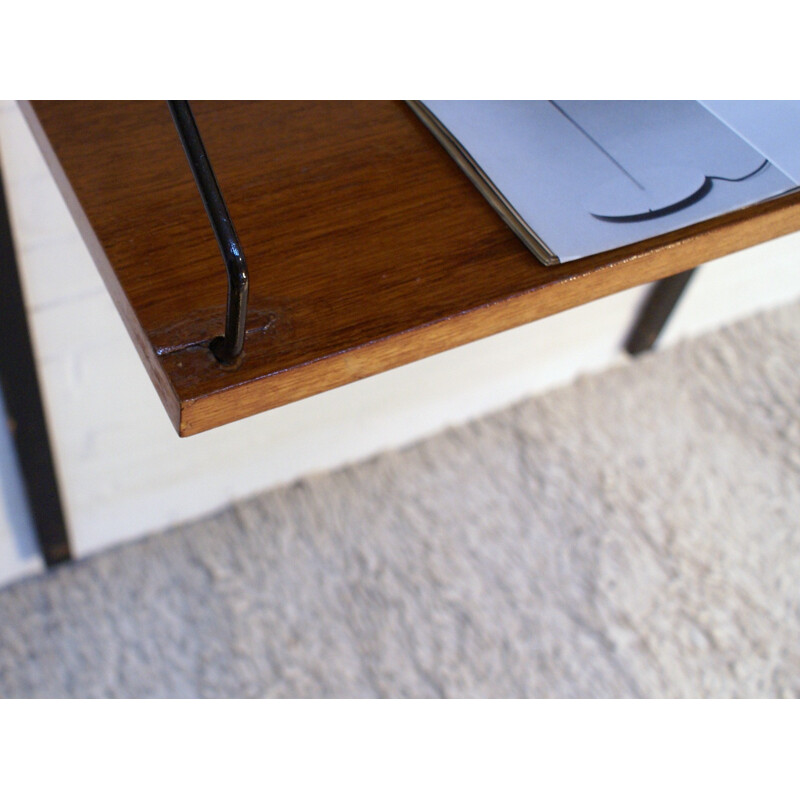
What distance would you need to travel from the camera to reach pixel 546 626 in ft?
3.19

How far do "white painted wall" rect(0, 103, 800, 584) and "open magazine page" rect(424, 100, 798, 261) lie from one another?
0.34 m

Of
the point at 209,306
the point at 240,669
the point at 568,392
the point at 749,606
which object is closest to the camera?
the point at 209,306

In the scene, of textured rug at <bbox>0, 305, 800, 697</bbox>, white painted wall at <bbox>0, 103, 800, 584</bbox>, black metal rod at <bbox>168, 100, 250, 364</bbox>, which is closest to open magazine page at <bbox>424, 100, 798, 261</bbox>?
black metal rod at <bbox>168, 100, 250, 364</bbox>

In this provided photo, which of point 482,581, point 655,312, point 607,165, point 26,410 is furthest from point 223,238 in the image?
point 655,312

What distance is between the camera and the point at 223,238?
13.2 inches

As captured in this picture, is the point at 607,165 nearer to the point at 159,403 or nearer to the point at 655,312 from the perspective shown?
the point at 159,403

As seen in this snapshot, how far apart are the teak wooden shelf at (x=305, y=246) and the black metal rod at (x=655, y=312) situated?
661 millimetres

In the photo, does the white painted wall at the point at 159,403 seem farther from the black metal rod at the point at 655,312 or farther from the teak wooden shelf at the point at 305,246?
the teak wooden shelf at the point at 305,246

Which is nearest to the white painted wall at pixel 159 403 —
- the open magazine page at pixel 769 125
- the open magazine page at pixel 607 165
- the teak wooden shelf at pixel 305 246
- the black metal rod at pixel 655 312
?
the black metal rod at pixel 655 312

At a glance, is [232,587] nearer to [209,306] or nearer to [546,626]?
[546,626]

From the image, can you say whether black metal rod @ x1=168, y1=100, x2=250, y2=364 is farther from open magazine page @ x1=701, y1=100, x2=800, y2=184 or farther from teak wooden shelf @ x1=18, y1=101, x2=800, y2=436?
open magazine page @ x1=701, y1=100, x2=800, y2=184

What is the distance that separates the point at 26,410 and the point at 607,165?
0.54 metres

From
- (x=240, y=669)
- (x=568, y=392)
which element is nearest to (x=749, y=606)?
(x=568, y=392)
